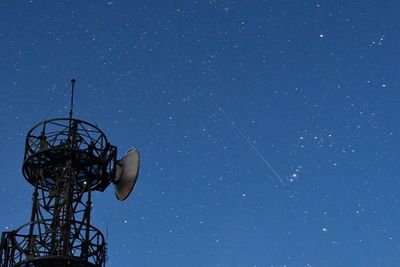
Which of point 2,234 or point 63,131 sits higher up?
point 63,131

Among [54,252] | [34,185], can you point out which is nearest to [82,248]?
[54,252]

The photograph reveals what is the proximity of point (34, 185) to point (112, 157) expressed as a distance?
322cm

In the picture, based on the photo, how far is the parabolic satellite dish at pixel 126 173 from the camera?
117 ft

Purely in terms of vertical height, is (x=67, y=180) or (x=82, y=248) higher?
(x=67, y=180)

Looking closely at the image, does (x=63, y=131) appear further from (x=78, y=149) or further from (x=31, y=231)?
(x=31, y=231)

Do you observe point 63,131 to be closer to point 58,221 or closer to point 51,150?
point 51,150

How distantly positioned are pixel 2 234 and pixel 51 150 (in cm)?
362

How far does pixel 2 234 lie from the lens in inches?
1341

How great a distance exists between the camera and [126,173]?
119ft

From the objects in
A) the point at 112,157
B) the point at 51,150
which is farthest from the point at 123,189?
the point at 51,150

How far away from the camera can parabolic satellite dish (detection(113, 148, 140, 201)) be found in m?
35.8

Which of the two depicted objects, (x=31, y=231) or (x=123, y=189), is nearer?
(x=31, y=231)

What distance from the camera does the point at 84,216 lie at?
34.8 m

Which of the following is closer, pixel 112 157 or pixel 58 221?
pixel 58 221
